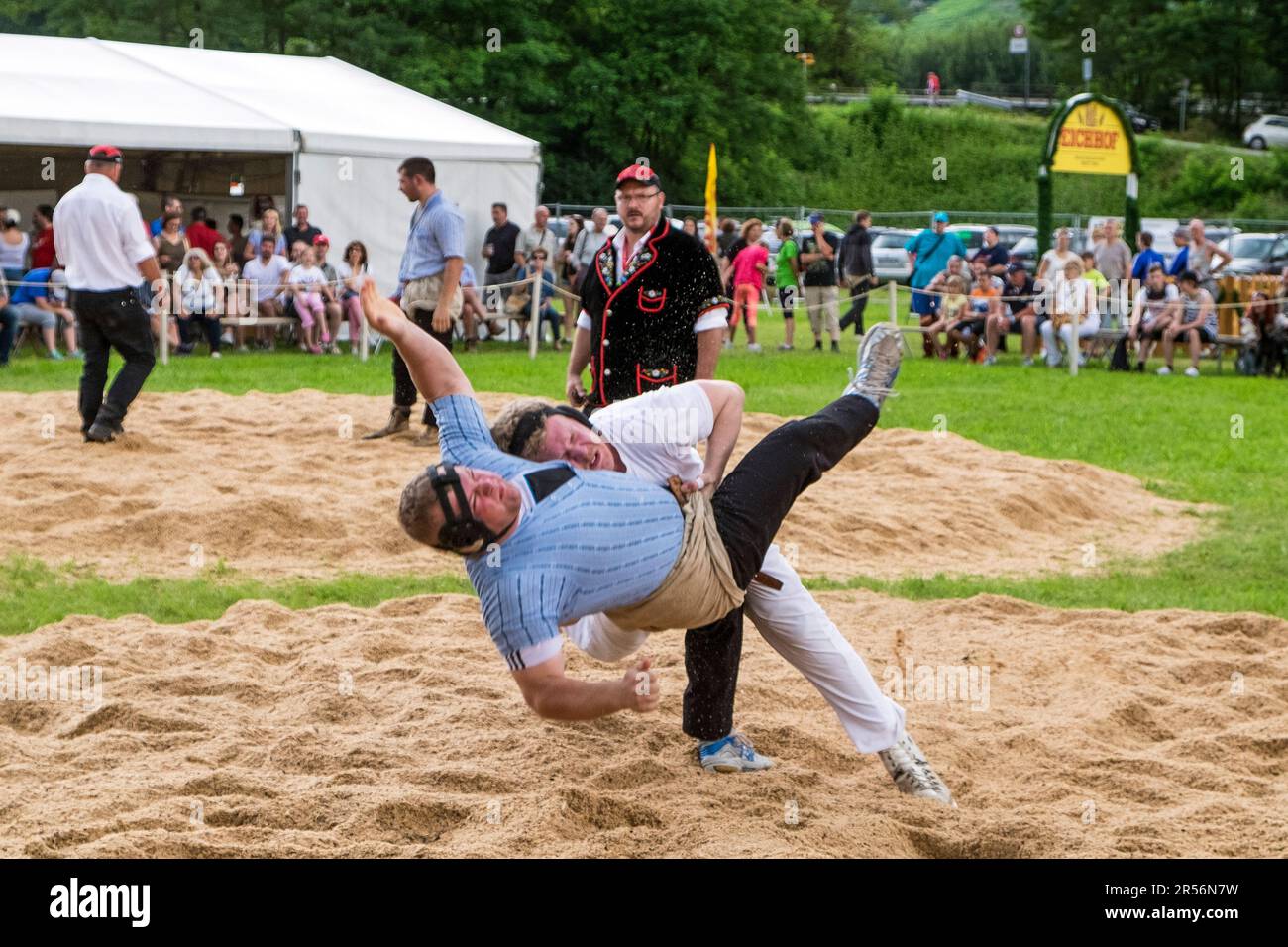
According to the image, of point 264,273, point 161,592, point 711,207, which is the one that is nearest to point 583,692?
point 161,592

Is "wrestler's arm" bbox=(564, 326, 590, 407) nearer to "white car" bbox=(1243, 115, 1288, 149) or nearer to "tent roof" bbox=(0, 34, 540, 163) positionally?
"tent roof" bbox=(0, 34, 540, 163)

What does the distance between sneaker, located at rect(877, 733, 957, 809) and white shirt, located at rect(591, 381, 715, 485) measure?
115 cm

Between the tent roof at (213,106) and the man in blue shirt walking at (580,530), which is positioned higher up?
the tent roof at (213,106)

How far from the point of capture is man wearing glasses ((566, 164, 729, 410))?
270 inches

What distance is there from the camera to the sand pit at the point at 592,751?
189 inches

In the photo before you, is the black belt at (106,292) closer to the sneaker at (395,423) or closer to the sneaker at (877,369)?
the sneaker at (395,423)

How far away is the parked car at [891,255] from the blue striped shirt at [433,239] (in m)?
22.8

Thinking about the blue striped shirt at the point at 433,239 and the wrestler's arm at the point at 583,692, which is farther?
the blue striped shirt at the point at 433,239

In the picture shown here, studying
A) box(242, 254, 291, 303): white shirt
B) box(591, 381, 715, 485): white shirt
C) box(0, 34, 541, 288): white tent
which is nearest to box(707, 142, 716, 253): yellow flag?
box(0, 34, 541, 288): white tent

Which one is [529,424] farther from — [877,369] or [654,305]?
[654,305]

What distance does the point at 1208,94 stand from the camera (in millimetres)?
63438

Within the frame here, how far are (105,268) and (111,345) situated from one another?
2.08ft

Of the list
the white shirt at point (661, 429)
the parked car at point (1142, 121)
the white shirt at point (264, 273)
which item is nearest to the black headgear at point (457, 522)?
the white shirt at point (661, 429)

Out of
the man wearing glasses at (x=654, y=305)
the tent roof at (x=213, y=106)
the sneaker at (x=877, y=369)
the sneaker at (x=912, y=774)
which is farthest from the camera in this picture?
the tent roof at (x=213, y=106)
